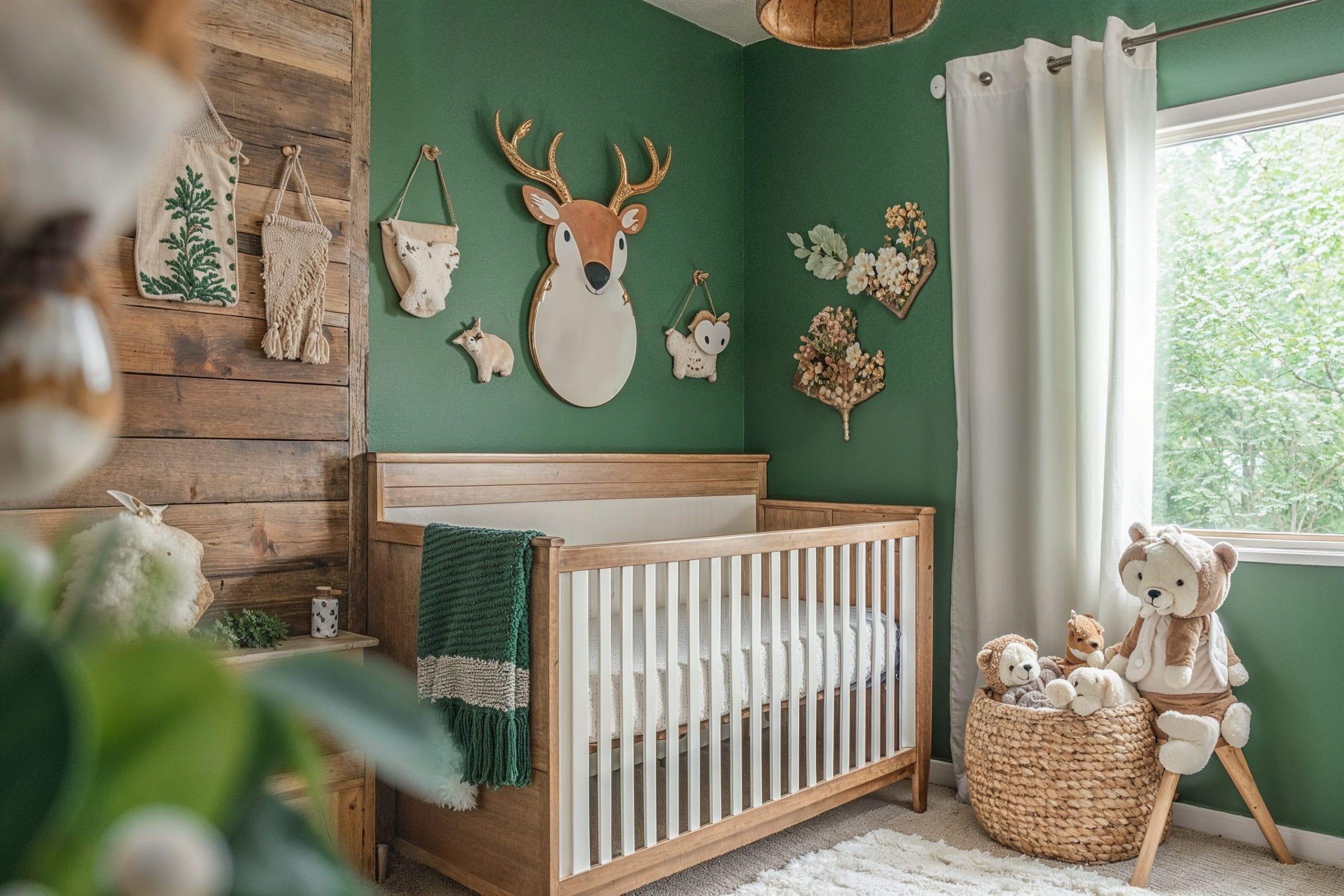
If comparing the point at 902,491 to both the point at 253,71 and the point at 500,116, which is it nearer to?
the point at 500,116

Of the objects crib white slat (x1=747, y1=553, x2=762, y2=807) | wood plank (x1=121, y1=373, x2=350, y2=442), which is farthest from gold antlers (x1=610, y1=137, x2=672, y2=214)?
crib white slat (x1=747, y1=553, x2=762, y2=807)

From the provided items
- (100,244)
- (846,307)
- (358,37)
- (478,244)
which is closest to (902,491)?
(846,307)

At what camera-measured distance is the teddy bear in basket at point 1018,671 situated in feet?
9.02

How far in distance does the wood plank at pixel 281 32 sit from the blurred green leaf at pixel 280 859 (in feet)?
8.28

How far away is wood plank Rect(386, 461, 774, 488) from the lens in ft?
9.09

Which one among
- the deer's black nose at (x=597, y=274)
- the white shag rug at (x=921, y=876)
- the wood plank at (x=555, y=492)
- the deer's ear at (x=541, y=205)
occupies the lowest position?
the white shag rug at (x=921, y=876)

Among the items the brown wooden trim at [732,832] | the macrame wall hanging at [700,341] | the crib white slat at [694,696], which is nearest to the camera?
the brown wooden trim at [732,832]

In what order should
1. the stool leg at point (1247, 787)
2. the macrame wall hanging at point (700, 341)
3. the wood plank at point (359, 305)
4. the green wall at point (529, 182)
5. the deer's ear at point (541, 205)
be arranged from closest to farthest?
the stool leg at point (1247, 787) < the wood plank at point (359, 305) < the green wall at point (529, 182) < the deer's ear at point (541, 205) < the macrame wall hanging at point (700, 341)

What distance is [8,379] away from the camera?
0.21 meters

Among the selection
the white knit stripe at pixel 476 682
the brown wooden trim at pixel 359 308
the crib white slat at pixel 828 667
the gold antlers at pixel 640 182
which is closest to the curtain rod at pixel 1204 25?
the gold antlers at pixel 640 182

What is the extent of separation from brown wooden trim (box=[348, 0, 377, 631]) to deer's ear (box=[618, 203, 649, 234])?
901 mm

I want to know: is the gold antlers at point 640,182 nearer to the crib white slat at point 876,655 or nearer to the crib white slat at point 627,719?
the crib white slat at point 876,655

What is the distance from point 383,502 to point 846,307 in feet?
5.69

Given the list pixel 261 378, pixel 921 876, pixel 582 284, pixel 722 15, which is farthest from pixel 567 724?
pixel 722 15
